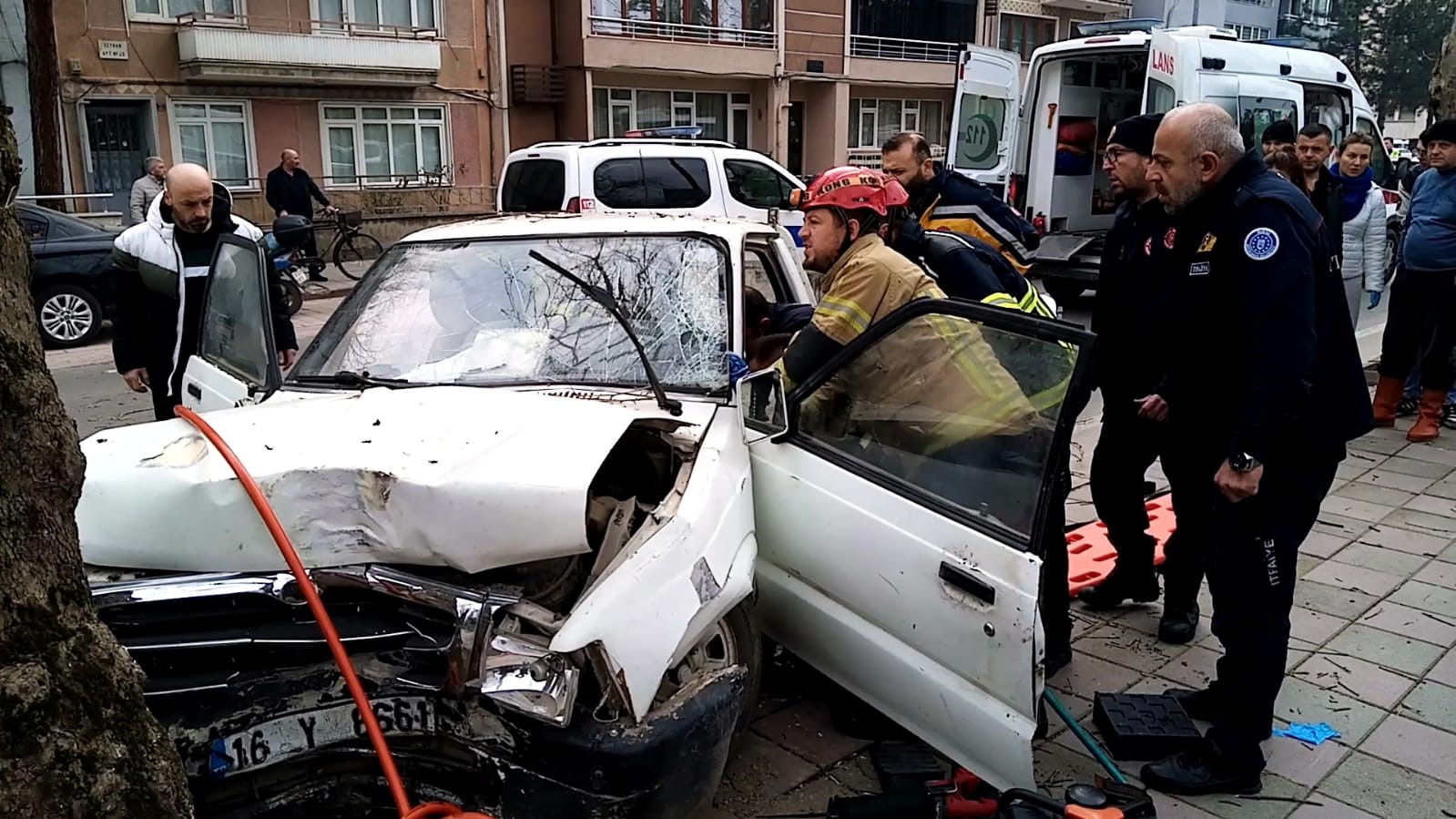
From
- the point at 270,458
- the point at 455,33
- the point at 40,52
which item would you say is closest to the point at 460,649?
the point at 270,458

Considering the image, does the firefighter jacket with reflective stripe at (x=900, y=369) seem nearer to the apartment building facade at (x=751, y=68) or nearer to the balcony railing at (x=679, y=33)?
the apartment building facade at (x=751, y=68)

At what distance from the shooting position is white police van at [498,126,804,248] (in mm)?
11016

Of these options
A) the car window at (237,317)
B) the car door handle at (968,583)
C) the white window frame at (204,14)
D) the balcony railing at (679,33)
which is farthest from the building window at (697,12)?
the car door handle at (968,583)

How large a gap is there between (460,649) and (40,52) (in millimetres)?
17336

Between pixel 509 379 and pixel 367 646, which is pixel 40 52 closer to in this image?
pixel 509 379

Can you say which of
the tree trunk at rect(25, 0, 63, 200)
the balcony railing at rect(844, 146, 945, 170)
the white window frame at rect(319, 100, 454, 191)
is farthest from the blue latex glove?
the balcony railing at rect(844, 146, 945, 170)

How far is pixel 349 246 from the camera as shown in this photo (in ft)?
54.9

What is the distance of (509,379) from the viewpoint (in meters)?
3.51

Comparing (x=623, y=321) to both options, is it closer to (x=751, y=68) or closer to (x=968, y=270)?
(x=968, y=270)

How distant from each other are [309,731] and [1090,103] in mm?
10624

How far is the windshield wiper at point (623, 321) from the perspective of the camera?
130 inches

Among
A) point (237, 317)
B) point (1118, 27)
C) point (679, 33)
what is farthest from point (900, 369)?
point (679, 33)

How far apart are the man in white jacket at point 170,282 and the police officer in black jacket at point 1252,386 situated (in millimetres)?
3475

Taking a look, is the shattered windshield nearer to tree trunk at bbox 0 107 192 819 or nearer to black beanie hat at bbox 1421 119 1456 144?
tree trunk at bbox 0 107 192 819
